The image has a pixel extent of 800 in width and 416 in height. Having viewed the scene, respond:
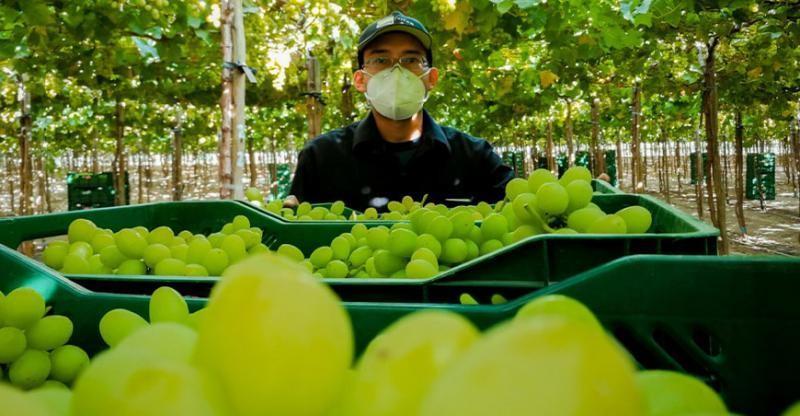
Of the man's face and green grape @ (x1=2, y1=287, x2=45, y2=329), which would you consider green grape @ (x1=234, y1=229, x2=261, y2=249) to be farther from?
the man's face

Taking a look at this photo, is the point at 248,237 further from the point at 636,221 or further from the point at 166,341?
the point at 166,341

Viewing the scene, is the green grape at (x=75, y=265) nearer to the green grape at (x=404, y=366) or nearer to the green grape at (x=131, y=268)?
the green grape at (x=131, y=268)

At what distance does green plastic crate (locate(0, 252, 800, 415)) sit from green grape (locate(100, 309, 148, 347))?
301 mm

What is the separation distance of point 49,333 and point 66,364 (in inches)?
2.5

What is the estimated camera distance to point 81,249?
1.55 metres

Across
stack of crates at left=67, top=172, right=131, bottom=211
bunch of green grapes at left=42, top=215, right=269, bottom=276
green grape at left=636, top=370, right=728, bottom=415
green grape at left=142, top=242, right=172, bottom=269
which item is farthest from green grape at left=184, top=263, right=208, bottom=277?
stack of crates at left=67, top=172, right=131, bottom=211

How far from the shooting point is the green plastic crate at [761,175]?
57.4 feet

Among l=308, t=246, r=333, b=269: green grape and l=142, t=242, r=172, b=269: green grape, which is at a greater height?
l=142, t=242, r=172, b=269: green grape

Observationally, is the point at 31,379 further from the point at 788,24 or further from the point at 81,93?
the point at 81,93

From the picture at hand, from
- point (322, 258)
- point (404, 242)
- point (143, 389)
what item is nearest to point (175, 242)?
point (322, 258)

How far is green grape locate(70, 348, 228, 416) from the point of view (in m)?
0.34

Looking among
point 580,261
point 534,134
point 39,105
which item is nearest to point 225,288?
point 580,261

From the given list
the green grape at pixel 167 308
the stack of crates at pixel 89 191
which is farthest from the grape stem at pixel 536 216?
the stack of crates at pixel 89 191

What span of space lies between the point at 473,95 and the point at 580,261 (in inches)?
421
